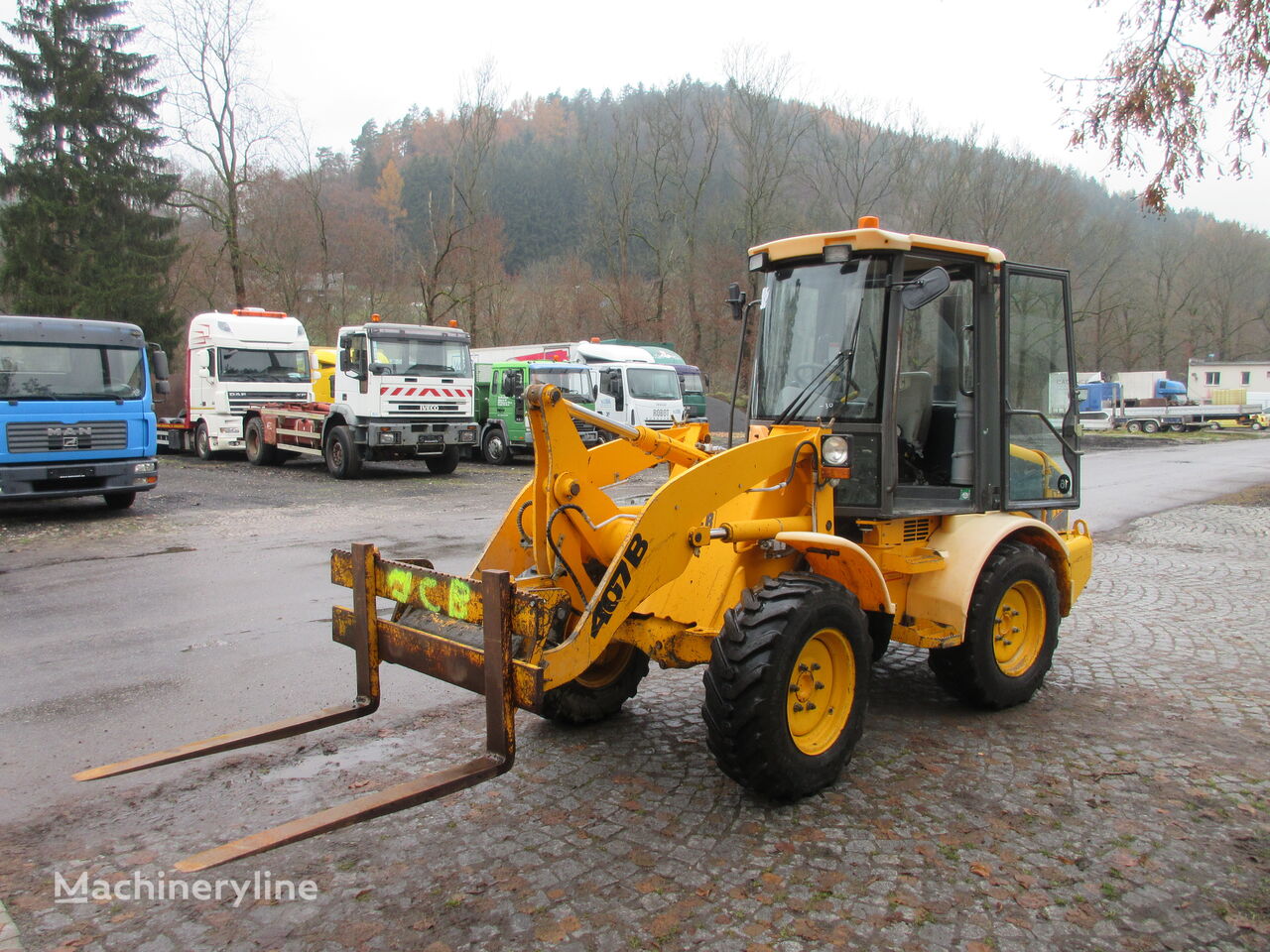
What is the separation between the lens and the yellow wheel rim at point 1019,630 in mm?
5379

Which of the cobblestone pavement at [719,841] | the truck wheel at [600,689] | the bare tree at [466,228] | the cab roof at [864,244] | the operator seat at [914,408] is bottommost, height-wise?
the cobblestone pavement at [719,841]

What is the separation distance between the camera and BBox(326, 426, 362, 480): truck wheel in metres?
18.2

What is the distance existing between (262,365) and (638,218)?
96.6 ft

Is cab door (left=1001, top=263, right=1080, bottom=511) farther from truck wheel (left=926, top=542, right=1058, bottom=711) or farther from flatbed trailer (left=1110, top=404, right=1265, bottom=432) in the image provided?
flatbed trailer (left=1110, top=404, right=1265, bottom=432)

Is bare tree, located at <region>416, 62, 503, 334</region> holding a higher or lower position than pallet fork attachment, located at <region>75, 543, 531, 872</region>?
higher

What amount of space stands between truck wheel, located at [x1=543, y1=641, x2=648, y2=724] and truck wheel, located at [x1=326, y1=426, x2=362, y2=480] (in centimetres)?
1418

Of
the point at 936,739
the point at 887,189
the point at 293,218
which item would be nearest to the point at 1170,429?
the point at 887,189

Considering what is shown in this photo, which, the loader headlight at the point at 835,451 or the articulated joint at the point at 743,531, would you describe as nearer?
the articulated joint at the point at 743,531

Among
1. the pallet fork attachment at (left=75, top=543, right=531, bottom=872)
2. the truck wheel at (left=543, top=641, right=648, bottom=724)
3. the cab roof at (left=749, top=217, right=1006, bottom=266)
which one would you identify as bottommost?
the truck wheel at (left=543, top=641, right=648, bottom=724)

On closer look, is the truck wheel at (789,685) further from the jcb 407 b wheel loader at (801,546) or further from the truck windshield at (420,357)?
the truck windshield at (420,357)

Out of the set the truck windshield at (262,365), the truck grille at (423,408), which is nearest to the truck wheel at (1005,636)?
the truck grille at (423,408)

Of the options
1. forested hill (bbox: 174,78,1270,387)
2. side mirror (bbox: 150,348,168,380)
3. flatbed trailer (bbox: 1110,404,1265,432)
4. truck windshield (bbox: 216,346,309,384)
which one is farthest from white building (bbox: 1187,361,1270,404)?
side mirror (bbox: 150,348,168,380)

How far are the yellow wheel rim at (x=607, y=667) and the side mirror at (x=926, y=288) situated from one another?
2.25m

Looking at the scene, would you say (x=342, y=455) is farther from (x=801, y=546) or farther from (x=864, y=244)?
(x=801, y=546)
